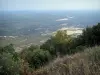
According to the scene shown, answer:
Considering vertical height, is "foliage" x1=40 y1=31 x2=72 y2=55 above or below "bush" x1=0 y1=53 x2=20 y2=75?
below

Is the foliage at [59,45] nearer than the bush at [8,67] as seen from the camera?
No

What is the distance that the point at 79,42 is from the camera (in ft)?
48.8

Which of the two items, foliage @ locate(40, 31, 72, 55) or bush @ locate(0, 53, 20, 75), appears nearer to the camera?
bush @ locate(0, 53, 20, 75)

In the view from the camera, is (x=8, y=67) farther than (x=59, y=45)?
No

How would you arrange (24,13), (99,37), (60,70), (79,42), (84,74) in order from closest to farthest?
1. (84,74)
2. (60,70)
3. (99,37)
4. (79,42)
5. (24,13)

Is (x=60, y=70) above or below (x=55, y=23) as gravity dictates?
above

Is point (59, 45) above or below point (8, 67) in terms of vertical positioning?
below

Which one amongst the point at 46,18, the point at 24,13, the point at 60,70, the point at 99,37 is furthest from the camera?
the point at 46,18

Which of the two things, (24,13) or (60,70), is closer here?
(60,70)

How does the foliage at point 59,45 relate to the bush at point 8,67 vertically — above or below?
below

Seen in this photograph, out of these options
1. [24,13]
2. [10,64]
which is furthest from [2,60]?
[24,13]

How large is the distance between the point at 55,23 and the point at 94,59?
4490 cm

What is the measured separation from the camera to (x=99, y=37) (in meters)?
12.0

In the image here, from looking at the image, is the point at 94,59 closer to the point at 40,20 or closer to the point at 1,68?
the point at 1,68
